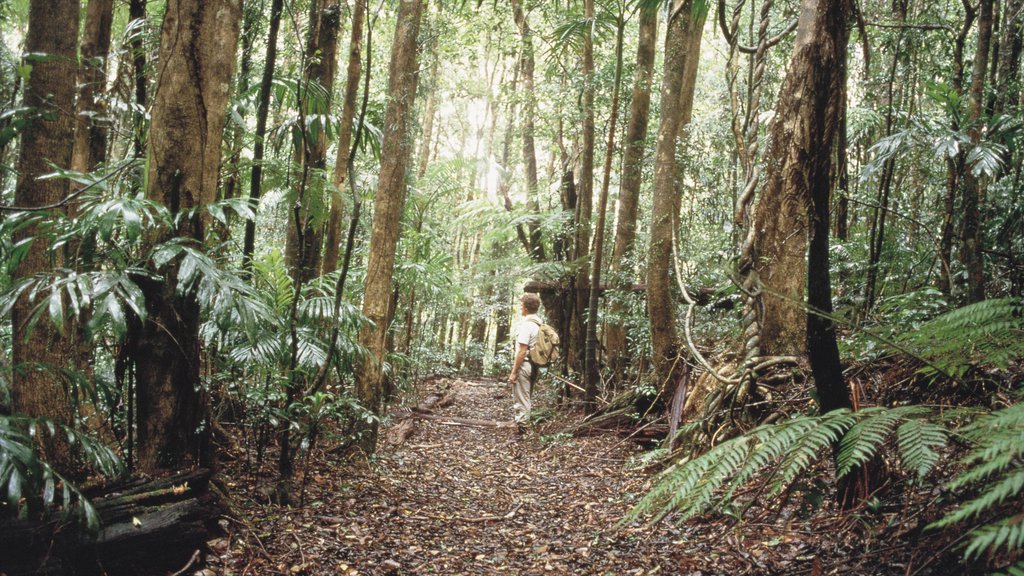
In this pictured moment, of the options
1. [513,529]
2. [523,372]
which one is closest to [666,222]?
[523,372]

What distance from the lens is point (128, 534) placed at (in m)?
2.74

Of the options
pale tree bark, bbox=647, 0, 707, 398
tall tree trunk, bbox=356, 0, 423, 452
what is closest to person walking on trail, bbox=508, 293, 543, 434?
pale tree bark, bbox=647, 0, 707, 398

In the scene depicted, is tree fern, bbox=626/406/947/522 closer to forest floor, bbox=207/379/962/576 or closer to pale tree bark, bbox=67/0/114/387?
forest floor, bbox=207/379/962/576

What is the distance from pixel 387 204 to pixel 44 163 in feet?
8.62

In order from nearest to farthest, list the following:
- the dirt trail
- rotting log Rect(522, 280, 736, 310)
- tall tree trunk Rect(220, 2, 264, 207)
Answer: the dirt trail, tall tree trunk Rect(220, 2, 264, 207), rotting log Rect(522, 280, 736, 310)

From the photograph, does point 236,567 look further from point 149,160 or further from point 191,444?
Result: point 149,160

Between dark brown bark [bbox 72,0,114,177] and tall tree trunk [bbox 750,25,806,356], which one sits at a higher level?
dark brown bark [bbox 72,0,114,177]

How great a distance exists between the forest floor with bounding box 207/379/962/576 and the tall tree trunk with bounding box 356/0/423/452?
0.82 m

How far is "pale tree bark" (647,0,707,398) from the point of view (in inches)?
258

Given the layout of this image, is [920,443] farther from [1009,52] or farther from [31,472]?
[1009,52]

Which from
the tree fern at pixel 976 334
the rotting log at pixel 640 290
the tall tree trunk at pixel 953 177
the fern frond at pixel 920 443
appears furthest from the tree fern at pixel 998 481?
the rotting log at pixel 640 290

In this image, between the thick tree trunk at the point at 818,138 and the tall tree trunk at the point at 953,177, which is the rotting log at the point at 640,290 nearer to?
the tall tree trunk at the point at 953,177

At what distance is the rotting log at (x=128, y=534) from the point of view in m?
2.44

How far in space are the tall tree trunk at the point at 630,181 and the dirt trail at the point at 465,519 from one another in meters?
2.27
